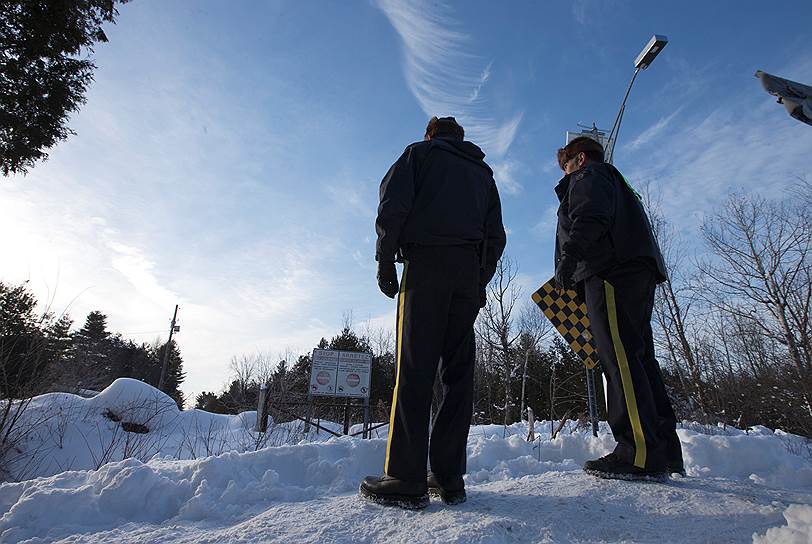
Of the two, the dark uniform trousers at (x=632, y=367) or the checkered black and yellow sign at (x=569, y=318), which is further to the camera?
the checkered black and yellow sign at (x=569, y=318)

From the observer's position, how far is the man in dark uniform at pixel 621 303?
7.15ft

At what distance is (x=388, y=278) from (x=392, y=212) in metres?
0.34

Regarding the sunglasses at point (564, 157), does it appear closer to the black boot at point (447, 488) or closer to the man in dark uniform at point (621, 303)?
the man in dark uniform at point (621, 303)

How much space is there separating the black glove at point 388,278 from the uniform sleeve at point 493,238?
0.54 m

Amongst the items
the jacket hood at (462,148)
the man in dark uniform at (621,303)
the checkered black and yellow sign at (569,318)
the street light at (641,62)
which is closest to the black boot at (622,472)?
the man in dark uniform at (621,303)

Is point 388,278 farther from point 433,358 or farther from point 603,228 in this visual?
point 603,228

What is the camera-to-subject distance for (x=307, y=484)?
244 cm

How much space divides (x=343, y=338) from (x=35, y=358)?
31.2 m

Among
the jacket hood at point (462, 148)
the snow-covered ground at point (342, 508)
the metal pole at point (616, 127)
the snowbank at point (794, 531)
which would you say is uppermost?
the metal pole at point (616, 127)

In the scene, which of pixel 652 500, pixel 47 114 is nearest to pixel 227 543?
pixel 652 500

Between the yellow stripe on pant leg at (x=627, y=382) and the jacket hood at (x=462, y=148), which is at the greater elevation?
the jacket hood at (x=462, y=148)

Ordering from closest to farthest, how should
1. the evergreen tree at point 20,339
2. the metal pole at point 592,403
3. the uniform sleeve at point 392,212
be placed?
the uniform sleeve at point 392,212 → the evergreen tree at point 20,339 → the metal pole at point 592,403

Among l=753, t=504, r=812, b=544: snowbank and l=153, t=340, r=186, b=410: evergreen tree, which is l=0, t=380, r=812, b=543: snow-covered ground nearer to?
l=753, t=504, r=812, b=544: snowbank

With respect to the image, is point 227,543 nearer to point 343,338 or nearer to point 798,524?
point 798,524
